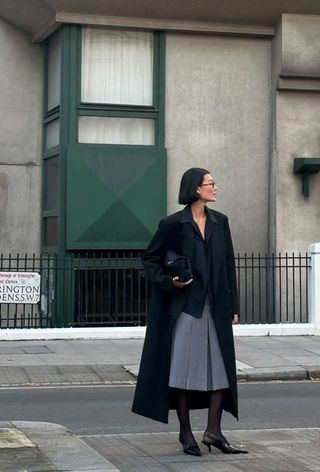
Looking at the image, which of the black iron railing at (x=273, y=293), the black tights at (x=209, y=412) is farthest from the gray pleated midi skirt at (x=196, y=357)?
the black iron railing at (x=273, y=293)

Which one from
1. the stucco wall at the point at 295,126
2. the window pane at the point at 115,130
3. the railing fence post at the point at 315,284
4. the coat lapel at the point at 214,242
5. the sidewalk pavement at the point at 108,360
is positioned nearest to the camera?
the coat lapel at the point at 214,242

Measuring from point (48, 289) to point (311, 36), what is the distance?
25.6 feet

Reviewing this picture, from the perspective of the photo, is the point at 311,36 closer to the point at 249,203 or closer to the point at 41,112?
the point at 249,203

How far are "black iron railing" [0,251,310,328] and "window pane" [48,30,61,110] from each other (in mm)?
3615

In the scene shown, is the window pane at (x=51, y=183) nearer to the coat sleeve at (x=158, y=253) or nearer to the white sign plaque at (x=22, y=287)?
the white sign plaque at (x=22, y=287)

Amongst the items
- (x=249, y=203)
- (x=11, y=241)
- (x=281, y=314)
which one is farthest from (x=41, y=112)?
(x=281, y=314)

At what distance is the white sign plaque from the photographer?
1630 cm

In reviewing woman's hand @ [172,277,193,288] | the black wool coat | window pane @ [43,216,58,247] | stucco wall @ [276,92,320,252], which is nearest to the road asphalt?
the black wool coat

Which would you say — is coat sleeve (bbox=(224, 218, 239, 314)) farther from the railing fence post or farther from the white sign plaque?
the railing fence post

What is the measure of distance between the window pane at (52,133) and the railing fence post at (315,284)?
6.04 m

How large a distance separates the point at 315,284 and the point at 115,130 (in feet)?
17.6

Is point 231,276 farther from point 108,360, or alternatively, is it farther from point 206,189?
point 108,360

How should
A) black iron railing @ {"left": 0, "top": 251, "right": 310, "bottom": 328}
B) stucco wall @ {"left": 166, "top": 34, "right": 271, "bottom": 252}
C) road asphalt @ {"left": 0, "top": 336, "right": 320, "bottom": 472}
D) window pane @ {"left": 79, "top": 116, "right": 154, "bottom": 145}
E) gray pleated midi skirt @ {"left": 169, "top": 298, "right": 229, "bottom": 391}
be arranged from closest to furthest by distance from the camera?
road asphalt @ {"left": 0, "top": 336, "right": 320, "bottom": 472}, gray pleated midi skirt @ {"left": 169, "top": 298, "right": 229, "bottom": 391}, black iron railing @ {"left": 0, "top": 251, "right": 310, "bottom": 328}, window pane @ {"left": 79, "top": 116, "right": 154, "bottom": 145}, stucco wall @ {"left": 166, "top": 34, "right": 271, "bottom": 252}

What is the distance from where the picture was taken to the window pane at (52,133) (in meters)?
19.7
